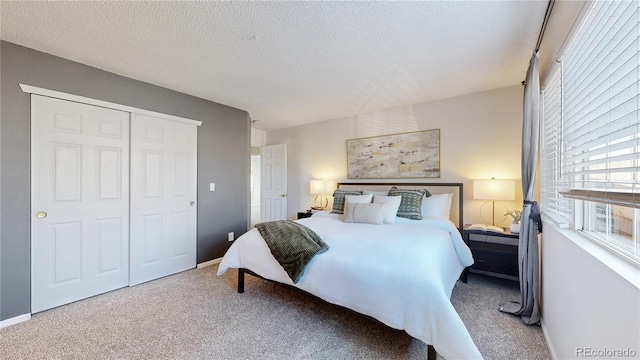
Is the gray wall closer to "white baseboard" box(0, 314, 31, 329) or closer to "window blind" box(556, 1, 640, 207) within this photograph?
"white baseboard" box(0, 314, 31, 329)

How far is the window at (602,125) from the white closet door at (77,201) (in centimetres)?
377

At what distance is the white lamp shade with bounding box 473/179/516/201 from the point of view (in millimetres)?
2779

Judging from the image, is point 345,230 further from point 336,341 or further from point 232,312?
point 232,312

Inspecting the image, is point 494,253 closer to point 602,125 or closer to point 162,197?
point 602,125

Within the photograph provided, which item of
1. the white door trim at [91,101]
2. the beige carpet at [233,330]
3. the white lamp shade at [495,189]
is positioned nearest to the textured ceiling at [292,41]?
the white door trim at [91,101]

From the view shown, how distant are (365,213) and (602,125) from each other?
2101 millimetres

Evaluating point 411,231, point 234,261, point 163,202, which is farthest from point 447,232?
point 163,202

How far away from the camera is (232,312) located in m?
2.20

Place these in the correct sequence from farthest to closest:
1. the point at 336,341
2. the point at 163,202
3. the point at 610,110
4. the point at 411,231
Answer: the point at 163,202 < the point at 411,231 < the point at 336,341 < the point at 610,110

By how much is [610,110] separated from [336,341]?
78.4 inches

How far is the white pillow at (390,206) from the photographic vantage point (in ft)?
9.50

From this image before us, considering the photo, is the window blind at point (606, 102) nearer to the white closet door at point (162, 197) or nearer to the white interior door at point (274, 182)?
the white closet door at point (162, 197)

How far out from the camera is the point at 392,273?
1.57 metres

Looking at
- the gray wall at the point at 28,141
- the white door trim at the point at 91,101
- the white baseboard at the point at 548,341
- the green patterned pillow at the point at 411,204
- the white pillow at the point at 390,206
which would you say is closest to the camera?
the white baseboard at the point at 548,341
